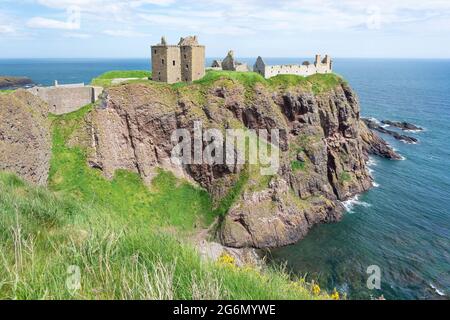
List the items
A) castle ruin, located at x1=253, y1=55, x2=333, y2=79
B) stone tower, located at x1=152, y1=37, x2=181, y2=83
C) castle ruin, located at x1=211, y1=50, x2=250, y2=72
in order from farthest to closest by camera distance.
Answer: castle ruin, located at x1=211, y1=50, x2=250, y2=72 → castle ruin, located at x1=253, y1=55, x2=333, y2=79 → stone tower, located at x1=152, y1=37, x2=181, y2=83

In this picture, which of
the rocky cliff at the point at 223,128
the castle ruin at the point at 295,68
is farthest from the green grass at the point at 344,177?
the castle ruin at the point at 295,68

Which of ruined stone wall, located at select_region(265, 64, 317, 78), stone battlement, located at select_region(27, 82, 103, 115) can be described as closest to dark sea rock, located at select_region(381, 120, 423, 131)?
ruined stone wall, located at select_region(265, 64, 317, 78)

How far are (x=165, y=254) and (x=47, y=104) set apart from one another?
4596 cm

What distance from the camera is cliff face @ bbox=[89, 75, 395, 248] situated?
162ft

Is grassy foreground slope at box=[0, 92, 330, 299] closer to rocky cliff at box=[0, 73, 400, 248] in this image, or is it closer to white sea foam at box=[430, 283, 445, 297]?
rocky cliff at box=[0, 73, 400, 248]

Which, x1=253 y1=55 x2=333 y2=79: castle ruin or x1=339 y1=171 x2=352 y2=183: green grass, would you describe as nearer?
x1=253 y1=55 x2=333 y2=79: castle ruin

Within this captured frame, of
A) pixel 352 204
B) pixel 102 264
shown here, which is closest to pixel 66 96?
pixel 102 264

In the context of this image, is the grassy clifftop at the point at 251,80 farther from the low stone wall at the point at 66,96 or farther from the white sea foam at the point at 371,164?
the white sea foam at the point at 371,164

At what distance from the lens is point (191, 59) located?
178 feet

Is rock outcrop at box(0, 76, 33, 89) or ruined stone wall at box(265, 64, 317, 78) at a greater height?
ruined stone wall at box(265, 64, 317, 78)

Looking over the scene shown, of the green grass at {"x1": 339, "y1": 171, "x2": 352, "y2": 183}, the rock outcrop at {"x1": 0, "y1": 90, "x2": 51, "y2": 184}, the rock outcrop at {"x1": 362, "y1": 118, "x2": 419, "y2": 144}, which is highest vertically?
the rock outcrop at {"x1": 0, "y1": 90, "x2": 51, "y2": 184}

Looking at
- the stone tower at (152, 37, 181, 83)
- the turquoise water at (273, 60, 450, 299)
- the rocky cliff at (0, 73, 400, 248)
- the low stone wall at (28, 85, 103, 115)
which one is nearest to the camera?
the turquoise water at (273, 60, 450, 299)

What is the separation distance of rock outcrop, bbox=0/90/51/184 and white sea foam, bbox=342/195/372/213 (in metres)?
46.8

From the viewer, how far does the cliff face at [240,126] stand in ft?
162
